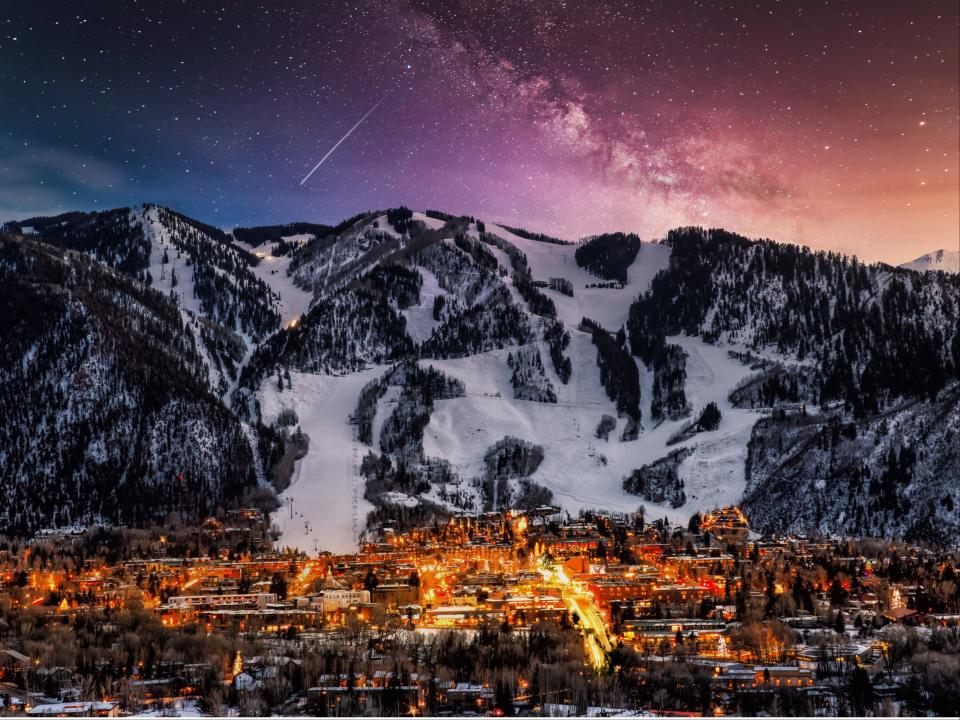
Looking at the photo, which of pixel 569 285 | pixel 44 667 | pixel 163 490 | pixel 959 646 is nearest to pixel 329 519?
pixel 163 490

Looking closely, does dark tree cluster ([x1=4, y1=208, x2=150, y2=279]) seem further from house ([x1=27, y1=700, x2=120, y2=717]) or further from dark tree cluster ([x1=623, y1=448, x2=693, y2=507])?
house ([x1=27, y1=700, x2=120, y2=717])

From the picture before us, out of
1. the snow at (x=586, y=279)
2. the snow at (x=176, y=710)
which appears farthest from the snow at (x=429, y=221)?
the snow at (x=176, y=710)

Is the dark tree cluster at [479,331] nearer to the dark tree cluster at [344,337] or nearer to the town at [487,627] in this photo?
the dark tree cluster at [344,337]

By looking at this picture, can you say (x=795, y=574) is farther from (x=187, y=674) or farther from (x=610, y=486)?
(x=610, y=486)

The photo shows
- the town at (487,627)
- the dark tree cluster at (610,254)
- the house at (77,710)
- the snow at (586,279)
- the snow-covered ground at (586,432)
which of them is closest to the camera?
the house at (77,710)

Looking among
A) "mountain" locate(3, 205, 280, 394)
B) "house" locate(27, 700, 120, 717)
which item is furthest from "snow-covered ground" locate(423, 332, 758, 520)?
"house" locate(27, 700, 120, 717)
